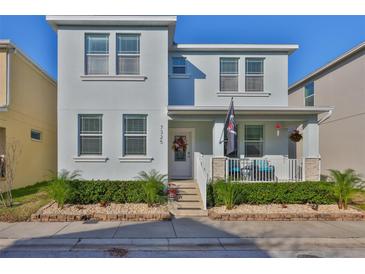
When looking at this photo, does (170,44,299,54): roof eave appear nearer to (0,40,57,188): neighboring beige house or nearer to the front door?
the front door

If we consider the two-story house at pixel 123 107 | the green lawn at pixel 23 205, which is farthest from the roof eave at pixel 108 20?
the green lawn at pixel 23 205

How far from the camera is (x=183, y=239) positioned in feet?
21.1

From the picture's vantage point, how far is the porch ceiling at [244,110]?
10.4m

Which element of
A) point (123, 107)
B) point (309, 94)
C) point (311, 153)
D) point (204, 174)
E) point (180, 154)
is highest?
point (309, 94)

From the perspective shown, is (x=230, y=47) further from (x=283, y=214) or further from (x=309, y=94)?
(x=309, y=94)

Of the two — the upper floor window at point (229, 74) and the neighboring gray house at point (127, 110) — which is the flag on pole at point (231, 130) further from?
the upper floor window at point (229, 74)

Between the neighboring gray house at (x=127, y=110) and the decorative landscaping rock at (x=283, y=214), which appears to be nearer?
the decorative landscaping rock at (x=283, y=214)

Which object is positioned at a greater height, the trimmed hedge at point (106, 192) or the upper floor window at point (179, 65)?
the upper floor window at point (179, 65)

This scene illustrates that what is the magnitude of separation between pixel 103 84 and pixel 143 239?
6.52 meters

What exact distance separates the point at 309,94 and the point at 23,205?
57.9 ft

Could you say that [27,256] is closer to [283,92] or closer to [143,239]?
[143,239]

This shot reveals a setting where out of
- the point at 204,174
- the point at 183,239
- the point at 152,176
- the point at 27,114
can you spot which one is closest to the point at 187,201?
the point at 204,174

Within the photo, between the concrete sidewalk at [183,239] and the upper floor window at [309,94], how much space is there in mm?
11798

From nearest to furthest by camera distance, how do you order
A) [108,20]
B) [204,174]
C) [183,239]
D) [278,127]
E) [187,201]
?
[183,239] < [204,174] < [187,201] < [108,20] < [278,127]
